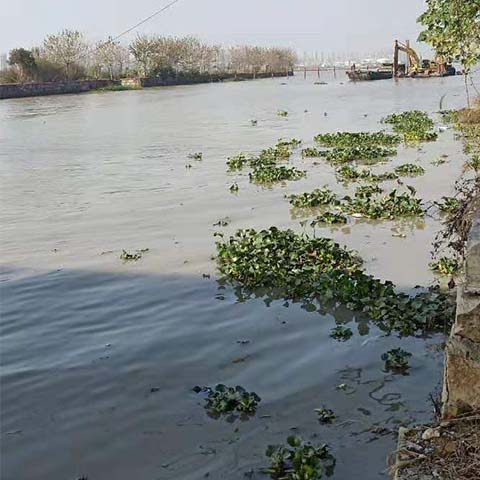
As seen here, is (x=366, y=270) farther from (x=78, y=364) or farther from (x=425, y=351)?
(x=78, y=364)

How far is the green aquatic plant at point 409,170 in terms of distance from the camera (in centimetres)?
1633

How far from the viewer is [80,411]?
5570 mm

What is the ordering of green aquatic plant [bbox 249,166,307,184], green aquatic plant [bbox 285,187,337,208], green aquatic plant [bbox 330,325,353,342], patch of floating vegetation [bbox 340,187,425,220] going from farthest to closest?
green aquatic plant [bbox 249,166,307,184], green aquatic plant [bbox 285,187,337,208], patch of floating vegetation [bbox 340,187,425,220], green aquatic plant [bbox 330,325,353,342]

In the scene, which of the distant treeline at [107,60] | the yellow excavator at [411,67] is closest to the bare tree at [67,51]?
the distant treeline at [107,60]

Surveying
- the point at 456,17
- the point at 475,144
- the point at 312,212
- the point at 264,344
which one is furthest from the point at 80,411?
the point at 475,144

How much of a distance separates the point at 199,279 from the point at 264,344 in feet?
7.63

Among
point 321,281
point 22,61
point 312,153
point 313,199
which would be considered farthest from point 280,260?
point 22,61

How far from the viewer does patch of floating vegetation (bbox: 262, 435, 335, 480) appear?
4.36 metres

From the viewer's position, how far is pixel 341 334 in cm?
681

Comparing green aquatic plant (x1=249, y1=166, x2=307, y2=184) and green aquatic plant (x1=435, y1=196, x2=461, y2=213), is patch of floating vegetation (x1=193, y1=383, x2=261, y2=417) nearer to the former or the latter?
green aquatic plant (x1=435, y1=196, x2=461, y2=213)

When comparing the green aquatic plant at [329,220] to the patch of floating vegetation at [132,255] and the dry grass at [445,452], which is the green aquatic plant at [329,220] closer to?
the patch of floating vegetation at [132,255]

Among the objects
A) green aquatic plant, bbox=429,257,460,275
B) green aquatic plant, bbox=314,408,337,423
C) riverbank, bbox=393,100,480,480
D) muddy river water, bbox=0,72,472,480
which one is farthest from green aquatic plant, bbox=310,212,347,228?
riverbank, bbox=393,100,480,480

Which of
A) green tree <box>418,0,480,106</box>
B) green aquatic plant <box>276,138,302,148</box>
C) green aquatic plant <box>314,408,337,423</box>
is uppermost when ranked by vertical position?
green tree <box>418,0,480,106</box>

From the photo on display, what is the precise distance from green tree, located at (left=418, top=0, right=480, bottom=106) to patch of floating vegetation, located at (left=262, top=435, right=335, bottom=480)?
6019 millimetres
